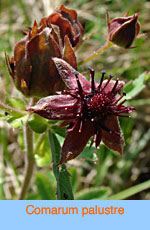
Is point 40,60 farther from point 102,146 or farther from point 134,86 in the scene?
point 102,146

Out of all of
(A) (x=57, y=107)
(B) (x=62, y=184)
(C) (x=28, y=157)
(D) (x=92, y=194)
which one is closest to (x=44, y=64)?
(A) (x=57, y=107)

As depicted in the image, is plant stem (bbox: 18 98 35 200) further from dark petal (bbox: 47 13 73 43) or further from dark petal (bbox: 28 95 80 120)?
dark petal (bbox: 47 13 73 43)

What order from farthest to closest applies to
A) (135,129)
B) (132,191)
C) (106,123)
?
(135,129) → (132,191) → (106,123)

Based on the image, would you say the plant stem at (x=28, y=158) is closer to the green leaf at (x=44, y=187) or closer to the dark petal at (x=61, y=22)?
the green leaf at (x=44, y=187)

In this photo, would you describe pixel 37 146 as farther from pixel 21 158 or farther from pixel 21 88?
pixel 21 158

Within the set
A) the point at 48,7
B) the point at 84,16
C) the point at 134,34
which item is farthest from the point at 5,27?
the point at 134,34
